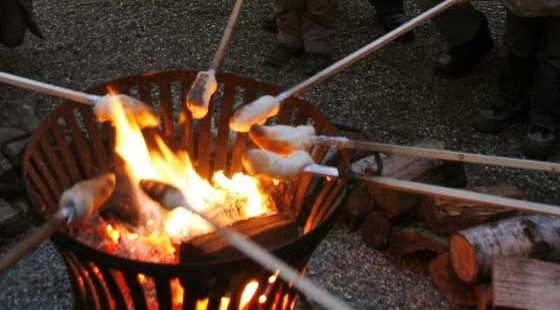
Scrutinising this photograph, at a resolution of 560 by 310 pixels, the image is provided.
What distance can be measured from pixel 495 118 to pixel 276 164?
2.12m

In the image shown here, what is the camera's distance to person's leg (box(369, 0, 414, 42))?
4594mm

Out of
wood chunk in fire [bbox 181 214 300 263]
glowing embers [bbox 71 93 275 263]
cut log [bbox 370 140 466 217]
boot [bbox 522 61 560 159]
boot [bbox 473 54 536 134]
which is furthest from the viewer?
boot [bbox 473 54 536 134]

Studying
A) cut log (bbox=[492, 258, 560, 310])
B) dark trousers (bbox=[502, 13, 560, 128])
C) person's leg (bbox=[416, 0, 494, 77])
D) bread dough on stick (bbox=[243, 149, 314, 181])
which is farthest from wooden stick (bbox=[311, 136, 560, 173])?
person's leg (bbox=[416, 0, 494, 77])

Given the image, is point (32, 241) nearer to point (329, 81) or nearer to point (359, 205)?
point (359, 205)

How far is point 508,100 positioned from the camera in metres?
3.78

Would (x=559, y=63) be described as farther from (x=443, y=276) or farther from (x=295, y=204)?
(x=295, y=204)

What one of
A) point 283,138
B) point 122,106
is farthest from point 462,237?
point 122,106

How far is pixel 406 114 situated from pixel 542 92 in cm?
77

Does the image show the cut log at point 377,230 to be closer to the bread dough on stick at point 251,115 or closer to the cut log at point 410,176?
the cut log at point 410,176

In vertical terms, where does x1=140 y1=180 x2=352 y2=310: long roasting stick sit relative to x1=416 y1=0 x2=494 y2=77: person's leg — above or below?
above

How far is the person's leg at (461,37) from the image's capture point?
13.1 ft

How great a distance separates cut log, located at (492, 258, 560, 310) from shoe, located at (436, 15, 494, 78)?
194 centimetres

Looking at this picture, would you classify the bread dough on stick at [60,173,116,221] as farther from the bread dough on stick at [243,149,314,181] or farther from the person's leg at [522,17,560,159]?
the person's leg at [522,17,560,159]

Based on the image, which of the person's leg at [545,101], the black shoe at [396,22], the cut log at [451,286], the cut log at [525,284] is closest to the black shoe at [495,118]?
the person's leg at [545,101]
